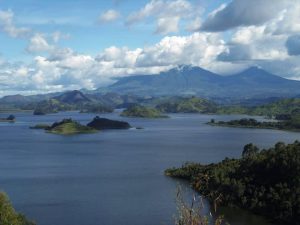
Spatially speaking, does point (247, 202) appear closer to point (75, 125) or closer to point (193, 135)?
point (193, 135)

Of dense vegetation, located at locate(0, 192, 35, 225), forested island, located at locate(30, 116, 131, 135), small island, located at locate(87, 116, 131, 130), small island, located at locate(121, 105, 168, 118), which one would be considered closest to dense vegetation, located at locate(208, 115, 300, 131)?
small island, located at locate(87, 116, 131, 130)

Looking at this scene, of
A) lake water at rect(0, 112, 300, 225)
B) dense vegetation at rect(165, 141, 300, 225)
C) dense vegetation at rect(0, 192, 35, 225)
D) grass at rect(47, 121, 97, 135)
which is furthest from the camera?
grass at rect(47, 121, 97, 135)

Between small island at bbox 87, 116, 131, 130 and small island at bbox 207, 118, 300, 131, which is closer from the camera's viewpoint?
small island at bbox 207, 118, 300, 131

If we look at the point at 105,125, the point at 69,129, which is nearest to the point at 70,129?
the point at 69,129

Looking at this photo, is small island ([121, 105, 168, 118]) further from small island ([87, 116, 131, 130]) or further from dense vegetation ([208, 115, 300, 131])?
small island ([87, 116, 131, 130])

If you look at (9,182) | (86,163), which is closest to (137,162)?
(86,163)

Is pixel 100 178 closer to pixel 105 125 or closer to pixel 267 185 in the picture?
pixel 267 185
